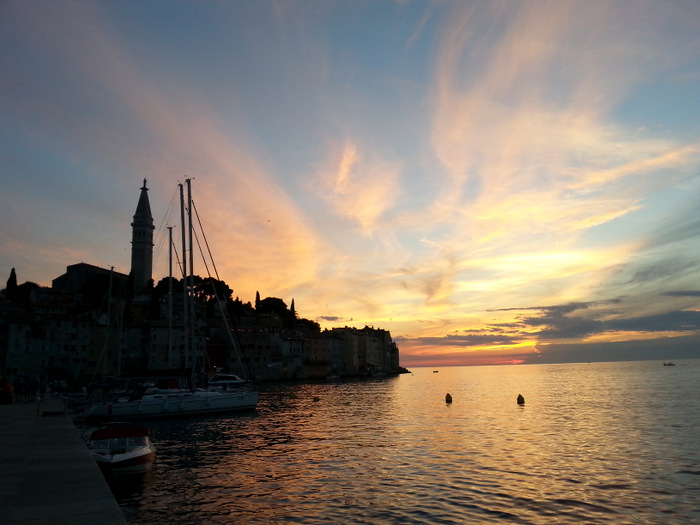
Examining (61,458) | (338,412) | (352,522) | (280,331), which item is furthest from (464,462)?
(280,331)

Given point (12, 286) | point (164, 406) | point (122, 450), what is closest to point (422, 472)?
point (122, 450)

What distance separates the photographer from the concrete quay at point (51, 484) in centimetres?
1120

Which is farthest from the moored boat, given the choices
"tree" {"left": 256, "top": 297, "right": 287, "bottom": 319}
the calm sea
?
"tree" {"left": 256, "top": 297, "right": 287, "bottom": 319}

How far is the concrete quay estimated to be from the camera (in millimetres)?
11195

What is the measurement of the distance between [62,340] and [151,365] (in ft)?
57.8

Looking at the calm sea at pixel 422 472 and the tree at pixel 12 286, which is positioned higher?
the tree at pixel 12 286

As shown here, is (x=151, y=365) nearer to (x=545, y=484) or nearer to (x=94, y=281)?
(x=94, y=281)

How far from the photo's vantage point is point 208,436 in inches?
1416

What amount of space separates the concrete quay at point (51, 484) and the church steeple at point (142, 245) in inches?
5234

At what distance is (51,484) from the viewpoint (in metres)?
14.2

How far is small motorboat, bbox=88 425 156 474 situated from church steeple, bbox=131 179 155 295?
13243 centimetres

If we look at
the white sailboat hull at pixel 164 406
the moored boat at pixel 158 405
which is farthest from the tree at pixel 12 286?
the white sailboat hull at pixel 164 406

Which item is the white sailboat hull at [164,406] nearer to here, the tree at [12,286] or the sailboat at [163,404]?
the sailboat at [163,404]

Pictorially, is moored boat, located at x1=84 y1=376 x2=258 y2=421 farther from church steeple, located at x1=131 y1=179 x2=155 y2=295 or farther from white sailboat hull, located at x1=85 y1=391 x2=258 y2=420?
church steeple, located at x1=131 y1=179 x2=155 y2=295
